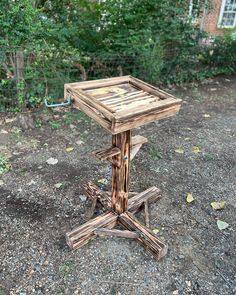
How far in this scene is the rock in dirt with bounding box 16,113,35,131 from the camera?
3.95 m

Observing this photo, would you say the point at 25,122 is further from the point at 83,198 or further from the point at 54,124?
the point at 83,198

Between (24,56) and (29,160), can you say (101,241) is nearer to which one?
(29,160)

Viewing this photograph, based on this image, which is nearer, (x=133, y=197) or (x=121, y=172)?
(x=121, y=172)

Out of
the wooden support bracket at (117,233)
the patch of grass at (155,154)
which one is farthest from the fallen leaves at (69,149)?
the wooden support bracket at (117,233)

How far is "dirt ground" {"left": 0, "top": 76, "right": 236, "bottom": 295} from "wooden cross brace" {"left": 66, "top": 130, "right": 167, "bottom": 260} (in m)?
0.08

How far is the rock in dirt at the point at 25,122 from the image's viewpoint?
395cm

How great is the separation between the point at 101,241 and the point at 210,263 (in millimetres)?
833

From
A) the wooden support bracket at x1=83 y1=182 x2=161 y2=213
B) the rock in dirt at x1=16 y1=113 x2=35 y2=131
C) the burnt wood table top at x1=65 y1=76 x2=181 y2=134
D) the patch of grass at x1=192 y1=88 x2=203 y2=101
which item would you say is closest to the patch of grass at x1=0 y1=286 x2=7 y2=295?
the wooden support bracket at x1=83 y1=182 x2=161 y2=213

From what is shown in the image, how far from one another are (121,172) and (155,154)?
1.35 meters

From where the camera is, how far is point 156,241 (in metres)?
2.17

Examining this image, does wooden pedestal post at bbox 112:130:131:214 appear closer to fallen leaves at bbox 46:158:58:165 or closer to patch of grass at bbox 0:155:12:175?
fallen leaves at bbox 46:158:58:165

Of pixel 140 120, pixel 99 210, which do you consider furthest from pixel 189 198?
pixel 140 120

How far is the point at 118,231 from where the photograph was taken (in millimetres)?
2297

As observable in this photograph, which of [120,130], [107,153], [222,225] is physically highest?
[120,130]
